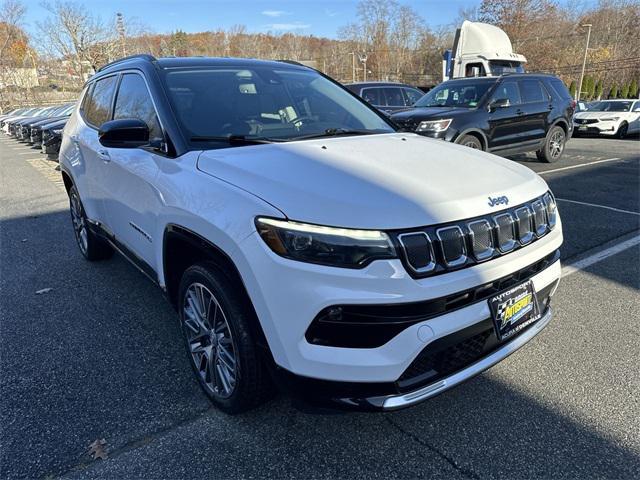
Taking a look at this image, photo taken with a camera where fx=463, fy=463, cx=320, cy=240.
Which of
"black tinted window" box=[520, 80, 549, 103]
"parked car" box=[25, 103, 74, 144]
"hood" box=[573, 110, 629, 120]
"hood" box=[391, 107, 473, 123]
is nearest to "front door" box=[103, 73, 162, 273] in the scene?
"hood" box=[391, 107, 473, 123]

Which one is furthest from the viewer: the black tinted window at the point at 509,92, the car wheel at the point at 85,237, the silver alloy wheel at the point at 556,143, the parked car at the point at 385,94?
the parked car at the point at 385,94

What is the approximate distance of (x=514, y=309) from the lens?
2.20m

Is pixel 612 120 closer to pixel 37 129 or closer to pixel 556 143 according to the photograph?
pixel 556 143

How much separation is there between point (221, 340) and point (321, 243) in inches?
36.1

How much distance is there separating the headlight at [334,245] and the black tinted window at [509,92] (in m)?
8.14

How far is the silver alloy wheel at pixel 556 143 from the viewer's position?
10.3 m

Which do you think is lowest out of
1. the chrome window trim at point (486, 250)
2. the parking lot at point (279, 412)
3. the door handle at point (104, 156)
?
the parking lot at point (279, 412)

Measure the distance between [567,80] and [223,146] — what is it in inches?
2129

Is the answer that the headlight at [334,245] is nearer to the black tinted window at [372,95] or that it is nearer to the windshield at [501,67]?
the black tinted window at [372,95]

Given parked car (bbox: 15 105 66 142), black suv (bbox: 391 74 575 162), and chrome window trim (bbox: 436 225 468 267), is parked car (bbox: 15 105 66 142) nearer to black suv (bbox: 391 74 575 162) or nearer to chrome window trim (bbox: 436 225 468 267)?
black suv (bbox: 391 74 575 162)

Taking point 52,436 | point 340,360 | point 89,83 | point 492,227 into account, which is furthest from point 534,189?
point 89,83

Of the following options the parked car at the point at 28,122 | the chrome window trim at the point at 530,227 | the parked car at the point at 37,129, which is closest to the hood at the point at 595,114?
the chrome window trim at the point at 530,227

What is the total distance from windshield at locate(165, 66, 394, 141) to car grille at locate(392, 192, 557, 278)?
1241 mm

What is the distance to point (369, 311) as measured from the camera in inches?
70.4
